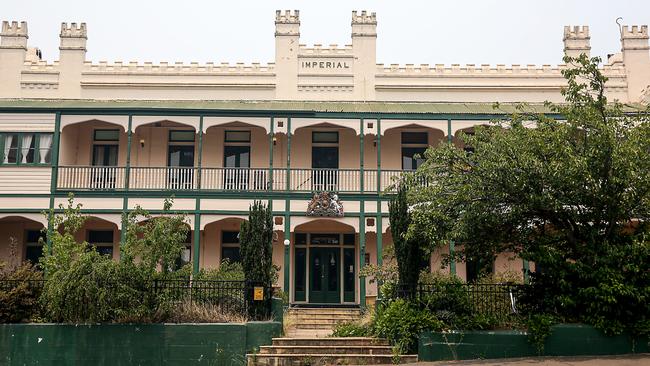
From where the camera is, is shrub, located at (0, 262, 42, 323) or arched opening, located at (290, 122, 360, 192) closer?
shrub, located at (0, 262, 42, 323)

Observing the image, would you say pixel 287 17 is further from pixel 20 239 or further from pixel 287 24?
pixel 20 239

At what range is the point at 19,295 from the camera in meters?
14.6

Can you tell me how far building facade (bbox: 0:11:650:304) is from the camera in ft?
74.3

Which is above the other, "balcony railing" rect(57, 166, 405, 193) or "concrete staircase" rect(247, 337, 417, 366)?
"balcony railing" rect(57, 166, 405, 193)

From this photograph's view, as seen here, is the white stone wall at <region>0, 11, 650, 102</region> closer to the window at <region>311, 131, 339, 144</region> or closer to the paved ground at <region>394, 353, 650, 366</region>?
the window at <region>311, 131, 339, 144</region>

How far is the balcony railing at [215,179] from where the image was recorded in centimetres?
2277

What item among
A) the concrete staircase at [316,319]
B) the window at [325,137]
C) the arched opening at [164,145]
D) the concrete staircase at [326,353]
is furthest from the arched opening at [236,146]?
the concrete staircase at [326,353]

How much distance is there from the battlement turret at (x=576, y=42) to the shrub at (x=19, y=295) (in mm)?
20213

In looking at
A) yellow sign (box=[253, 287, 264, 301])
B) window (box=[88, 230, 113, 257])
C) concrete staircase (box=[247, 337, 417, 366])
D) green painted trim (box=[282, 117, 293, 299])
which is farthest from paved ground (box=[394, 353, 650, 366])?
window (box=[88, 230, 113, 257])

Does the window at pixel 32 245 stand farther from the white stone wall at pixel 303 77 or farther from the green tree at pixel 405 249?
the green tree at pixel 405 249

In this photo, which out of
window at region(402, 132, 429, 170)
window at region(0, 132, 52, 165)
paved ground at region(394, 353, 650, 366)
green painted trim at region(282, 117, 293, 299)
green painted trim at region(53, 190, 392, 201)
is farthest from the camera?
window at region(402, 132, 429, 170)

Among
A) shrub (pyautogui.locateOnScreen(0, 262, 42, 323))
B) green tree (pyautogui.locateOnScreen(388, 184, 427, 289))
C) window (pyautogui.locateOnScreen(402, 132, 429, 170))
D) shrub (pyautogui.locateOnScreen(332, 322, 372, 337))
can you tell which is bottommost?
shrub (pyautogui.locateOnScreen(332, 322, 372, 337))

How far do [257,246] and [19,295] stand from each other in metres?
5.20

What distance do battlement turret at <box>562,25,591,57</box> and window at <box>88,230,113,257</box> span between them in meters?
18.4
